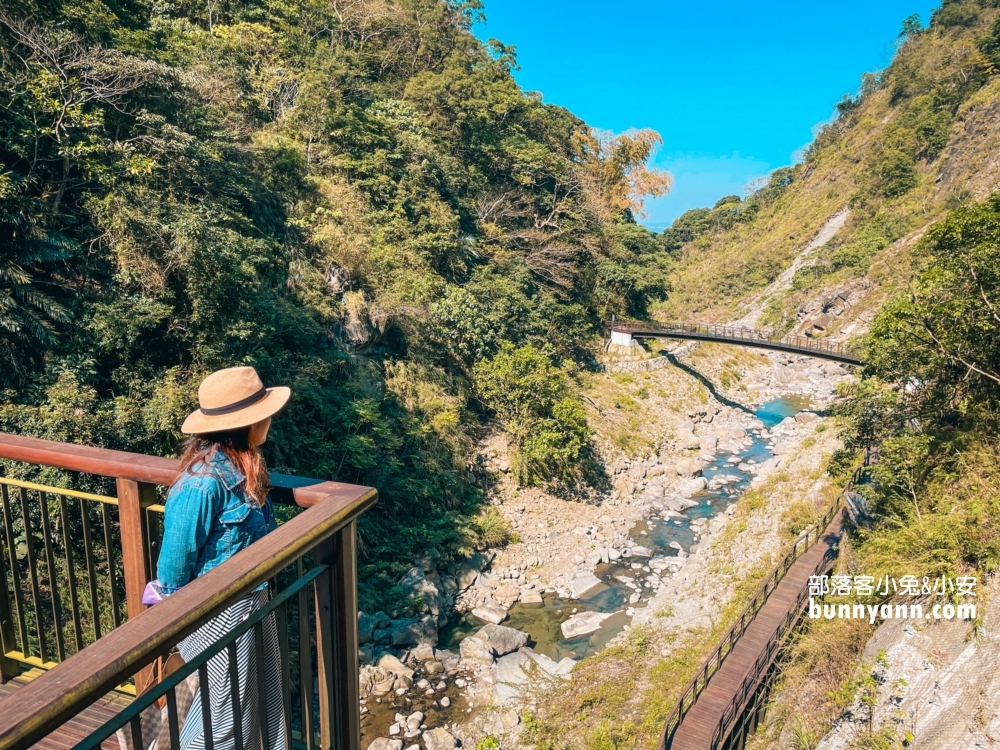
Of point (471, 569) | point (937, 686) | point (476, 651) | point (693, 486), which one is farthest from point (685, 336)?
point (937, 686)

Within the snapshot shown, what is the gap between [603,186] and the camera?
28734 mm

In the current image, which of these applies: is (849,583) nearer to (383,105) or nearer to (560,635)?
(560,635)

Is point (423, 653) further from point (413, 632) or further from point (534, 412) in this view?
point (534, 412)

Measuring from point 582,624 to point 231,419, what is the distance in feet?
34.7

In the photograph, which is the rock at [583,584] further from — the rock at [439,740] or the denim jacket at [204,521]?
the denim jacket at [204,521]

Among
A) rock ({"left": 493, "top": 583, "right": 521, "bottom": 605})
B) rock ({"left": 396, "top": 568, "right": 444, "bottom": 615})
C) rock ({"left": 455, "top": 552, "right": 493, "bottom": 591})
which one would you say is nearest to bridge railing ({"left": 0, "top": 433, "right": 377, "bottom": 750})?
rock ({"left": 396, "top": 568, "right": 444, "bottom": 615})

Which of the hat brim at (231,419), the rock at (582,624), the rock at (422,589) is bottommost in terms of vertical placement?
the rock at (582,624)

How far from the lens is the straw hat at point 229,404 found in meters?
1.96

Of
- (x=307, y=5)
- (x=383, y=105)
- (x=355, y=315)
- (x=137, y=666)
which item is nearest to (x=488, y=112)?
(x=383, y=105)

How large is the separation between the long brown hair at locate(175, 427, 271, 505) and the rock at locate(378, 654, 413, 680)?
8.61 meters

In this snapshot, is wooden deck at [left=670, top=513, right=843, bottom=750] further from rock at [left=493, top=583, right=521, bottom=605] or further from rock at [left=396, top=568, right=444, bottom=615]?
rock at [left=396, top=568, right=444, bottom=615]

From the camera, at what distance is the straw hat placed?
1.96 m

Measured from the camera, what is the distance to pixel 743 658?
8297mm

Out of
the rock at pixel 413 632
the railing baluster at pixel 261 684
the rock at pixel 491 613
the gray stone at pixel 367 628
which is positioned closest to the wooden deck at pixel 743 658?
the rock at pixel 491 613
